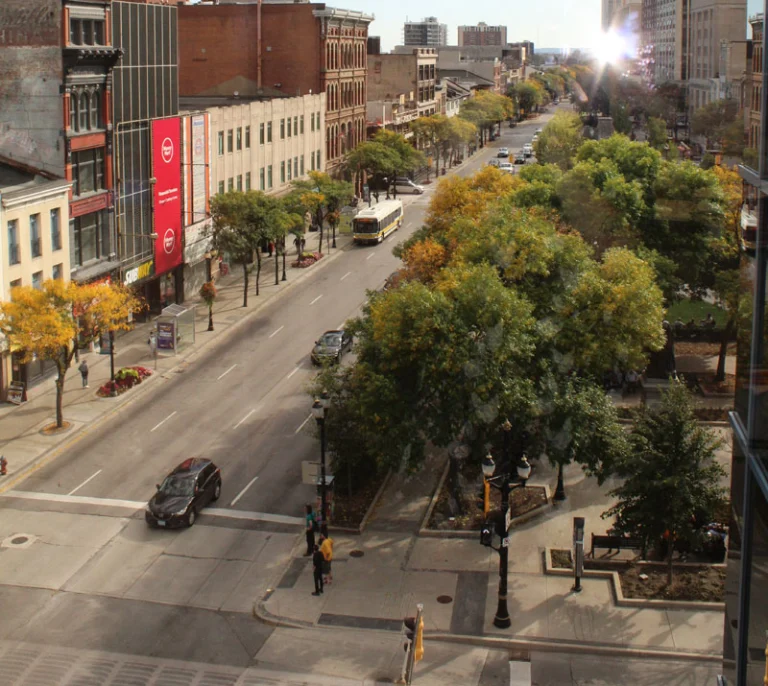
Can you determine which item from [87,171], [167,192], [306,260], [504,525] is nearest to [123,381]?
[87,171]

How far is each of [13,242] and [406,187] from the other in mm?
64499

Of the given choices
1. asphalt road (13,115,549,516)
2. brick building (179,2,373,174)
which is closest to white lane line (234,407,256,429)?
asphalt road (13,115,549,516)

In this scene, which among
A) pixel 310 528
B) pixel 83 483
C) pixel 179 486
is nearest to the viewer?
pixel 310 528

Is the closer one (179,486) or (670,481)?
(670,481)

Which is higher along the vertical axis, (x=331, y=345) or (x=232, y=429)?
(x=331, y=345)

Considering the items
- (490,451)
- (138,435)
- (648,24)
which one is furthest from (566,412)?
(648,24)

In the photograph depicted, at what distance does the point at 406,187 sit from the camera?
98.6 meters

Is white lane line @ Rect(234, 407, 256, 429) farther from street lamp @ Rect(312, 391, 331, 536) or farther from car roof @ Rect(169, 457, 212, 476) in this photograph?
street lamp @ Rect(312, 391, 331, 536)

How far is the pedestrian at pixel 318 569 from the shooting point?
2288 cm

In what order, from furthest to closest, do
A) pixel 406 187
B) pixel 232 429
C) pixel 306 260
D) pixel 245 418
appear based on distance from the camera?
pixel 406 187 → pixel 306 260 → pixel 245 418 → pixel 232 429

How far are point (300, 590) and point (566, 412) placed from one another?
7554 mm

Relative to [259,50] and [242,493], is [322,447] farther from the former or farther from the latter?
[259,50]

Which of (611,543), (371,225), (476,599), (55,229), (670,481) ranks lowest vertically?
(476,599)

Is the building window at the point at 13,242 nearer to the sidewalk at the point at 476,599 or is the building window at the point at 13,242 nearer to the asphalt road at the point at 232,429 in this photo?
the asphalt road at the point at 232,429
